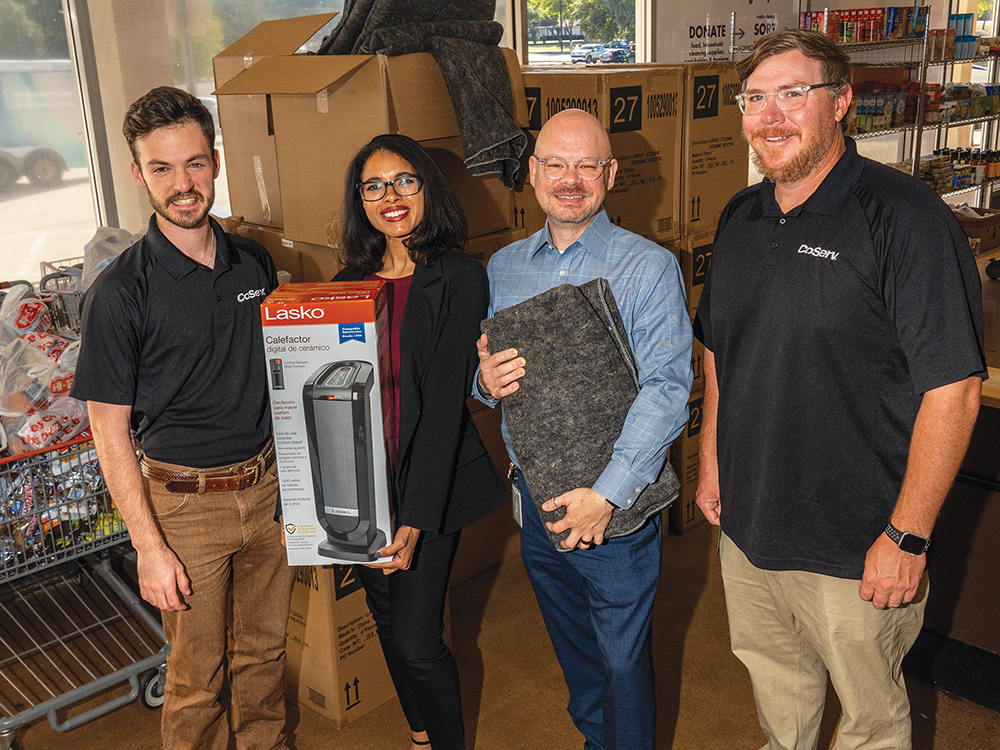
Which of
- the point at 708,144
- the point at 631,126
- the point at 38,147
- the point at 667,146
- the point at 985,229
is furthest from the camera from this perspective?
the point at 985,229

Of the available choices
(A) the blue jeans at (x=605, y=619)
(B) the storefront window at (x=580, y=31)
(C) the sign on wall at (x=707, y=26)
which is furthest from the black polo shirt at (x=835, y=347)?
(C) the sign on wall at (x=707, y=26)

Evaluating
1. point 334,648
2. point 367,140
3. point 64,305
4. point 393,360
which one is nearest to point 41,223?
point 64,305

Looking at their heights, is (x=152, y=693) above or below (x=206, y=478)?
below

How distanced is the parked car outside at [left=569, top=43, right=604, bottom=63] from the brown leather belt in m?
4.16

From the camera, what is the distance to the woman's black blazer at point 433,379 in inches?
64.4

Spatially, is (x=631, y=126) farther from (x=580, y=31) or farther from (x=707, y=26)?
(x=707, y=26)

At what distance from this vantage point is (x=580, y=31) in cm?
523

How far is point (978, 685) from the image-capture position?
2244 millimetres

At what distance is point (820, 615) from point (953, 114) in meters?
6.56

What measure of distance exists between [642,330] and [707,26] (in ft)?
15.9

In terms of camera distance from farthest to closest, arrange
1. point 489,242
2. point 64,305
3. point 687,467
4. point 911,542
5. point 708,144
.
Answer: point 687,467
point 708,144
point 489,242
point 64,305
point 911,542

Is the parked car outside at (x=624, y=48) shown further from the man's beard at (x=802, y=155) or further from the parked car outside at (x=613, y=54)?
the man's beard at (x=802, y=155)

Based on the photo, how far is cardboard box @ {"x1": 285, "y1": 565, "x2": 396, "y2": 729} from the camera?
2193mm

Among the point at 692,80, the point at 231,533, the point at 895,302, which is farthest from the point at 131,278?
the point at 692,80
